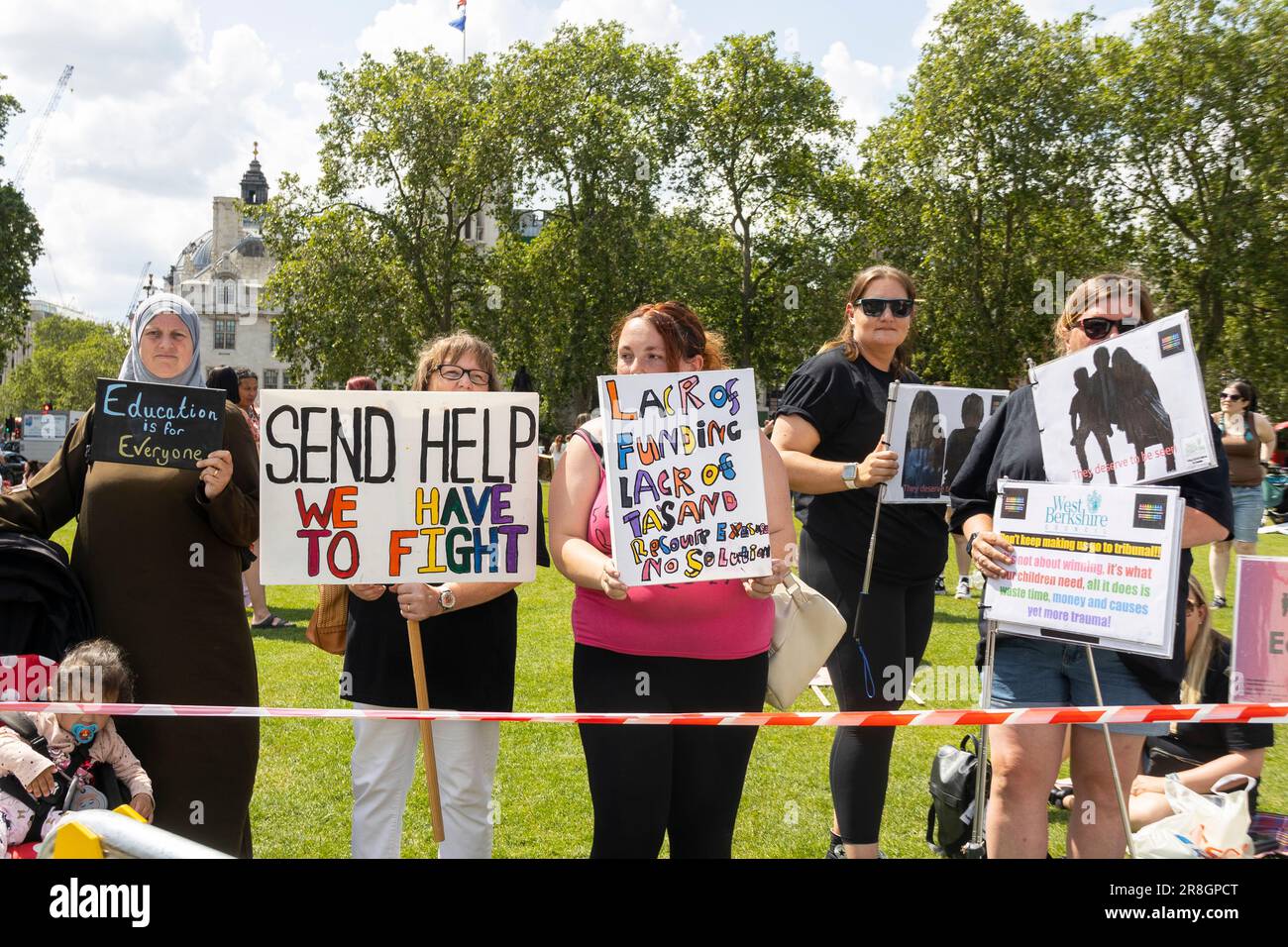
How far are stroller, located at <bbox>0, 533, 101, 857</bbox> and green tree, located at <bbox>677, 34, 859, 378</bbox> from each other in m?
38.7

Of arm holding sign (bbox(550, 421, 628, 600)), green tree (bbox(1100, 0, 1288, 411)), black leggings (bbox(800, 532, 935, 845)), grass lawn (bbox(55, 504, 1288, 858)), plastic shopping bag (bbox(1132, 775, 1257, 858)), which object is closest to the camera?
arm holding sign (bbox(550, 421, 628, 600))

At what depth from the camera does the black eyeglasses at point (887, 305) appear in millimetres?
4195

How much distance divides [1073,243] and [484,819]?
126ft

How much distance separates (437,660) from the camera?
145 inches

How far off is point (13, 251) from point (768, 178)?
2718 centimetres

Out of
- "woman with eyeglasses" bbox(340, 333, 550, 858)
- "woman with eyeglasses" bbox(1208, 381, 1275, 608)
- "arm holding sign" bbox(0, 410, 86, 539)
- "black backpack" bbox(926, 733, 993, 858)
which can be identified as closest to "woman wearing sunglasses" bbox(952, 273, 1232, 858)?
"black backpack" bbox(926, 733, 993, 858)

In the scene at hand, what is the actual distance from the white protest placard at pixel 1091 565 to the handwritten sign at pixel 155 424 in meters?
2.59

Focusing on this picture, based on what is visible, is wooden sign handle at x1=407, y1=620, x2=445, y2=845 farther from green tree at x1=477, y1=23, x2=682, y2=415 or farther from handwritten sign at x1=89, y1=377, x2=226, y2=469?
green tree at x1=477, y1=23, x2=682, y2=415

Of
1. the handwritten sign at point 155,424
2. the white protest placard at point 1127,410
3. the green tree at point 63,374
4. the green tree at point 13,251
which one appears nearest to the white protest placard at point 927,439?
the white protest placard at point 1127,410

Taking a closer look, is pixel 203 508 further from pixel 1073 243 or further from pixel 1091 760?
pixel 1073 243

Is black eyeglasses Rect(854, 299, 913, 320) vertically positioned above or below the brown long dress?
above

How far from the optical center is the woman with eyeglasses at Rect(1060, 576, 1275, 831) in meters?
4.53

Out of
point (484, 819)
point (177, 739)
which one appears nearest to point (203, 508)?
point (177, 739)

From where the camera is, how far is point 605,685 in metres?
3.18
